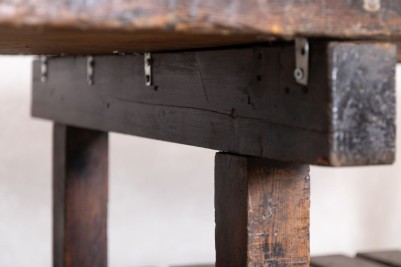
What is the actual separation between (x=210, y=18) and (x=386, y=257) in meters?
1.46

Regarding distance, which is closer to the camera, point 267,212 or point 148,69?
point 267,212

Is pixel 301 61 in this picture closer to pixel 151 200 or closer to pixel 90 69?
pixel 90 69

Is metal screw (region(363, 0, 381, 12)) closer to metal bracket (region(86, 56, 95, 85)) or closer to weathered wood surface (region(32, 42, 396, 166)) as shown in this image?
weathered wood surface (region(32, 42, 396, 166))

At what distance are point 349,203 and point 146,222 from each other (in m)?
0.97

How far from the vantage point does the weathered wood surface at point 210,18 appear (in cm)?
95

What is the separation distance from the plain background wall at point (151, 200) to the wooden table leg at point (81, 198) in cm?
104

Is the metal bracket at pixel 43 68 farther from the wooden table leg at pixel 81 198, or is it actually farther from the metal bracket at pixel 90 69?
the metal bracket at pixel 90 69

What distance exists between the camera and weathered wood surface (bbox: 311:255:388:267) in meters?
2.15

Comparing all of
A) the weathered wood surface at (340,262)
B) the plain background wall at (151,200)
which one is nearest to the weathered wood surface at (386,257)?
the weathered wood surface at (340,262)

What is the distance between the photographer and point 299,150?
3.73 ft

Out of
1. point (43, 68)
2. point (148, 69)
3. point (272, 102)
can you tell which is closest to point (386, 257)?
point (148, 69)

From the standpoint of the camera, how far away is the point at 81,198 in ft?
7.81

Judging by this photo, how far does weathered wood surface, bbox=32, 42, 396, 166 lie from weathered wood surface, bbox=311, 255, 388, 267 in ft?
2.26

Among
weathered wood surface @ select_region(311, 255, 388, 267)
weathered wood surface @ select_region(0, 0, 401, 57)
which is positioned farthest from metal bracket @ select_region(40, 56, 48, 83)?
weathered wood surface @ select_region(0, 0, 401, 57)
